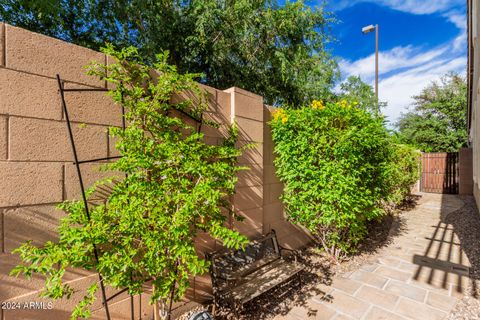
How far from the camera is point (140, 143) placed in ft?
6.75

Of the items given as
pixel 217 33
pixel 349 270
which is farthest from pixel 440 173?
pixel 217 33

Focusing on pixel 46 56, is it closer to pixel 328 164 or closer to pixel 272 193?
pixel 272 193

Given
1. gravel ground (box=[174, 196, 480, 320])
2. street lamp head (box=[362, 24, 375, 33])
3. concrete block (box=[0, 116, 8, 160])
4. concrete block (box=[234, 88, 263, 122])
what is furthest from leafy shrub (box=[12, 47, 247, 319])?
street lamp head (box=[362, 24, 375, 33])

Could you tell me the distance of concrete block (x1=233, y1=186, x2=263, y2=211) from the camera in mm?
3325

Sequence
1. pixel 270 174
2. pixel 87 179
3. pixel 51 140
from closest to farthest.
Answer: pixel 51 140
pixel 87 179
pixel 270 174

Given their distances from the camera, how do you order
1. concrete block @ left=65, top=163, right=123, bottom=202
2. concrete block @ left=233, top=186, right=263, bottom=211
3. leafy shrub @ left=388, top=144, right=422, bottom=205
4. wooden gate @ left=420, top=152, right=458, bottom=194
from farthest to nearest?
wooden gate @ left=420, top=152, right=458, bottom=194 → leafy shrub @ left=388, top=144, right=422, bottom=205 → concrete block @ left=233, top=186, right=263, bottom=211 → concrete block @ left=65, top=163, right=123, bottom=202

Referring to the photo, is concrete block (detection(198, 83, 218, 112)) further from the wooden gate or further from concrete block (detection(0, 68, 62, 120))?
the wooden gate

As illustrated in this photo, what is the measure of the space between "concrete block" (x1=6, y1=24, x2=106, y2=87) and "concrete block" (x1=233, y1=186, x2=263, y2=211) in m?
2.09

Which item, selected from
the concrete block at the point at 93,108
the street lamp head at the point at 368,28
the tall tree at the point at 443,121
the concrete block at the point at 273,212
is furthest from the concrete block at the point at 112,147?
the tall tree at the point at 443,121

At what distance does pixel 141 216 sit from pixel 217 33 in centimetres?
604

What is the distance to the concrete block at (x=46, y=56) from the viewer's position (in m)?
1.76

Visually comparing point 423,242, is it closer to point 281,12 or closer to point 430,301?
point 430,301

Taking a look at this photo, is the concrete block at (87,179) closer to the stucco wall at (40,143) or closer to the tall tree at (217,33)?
the stucco wall at (40,143)

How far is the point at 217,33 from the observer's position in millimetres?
6438
